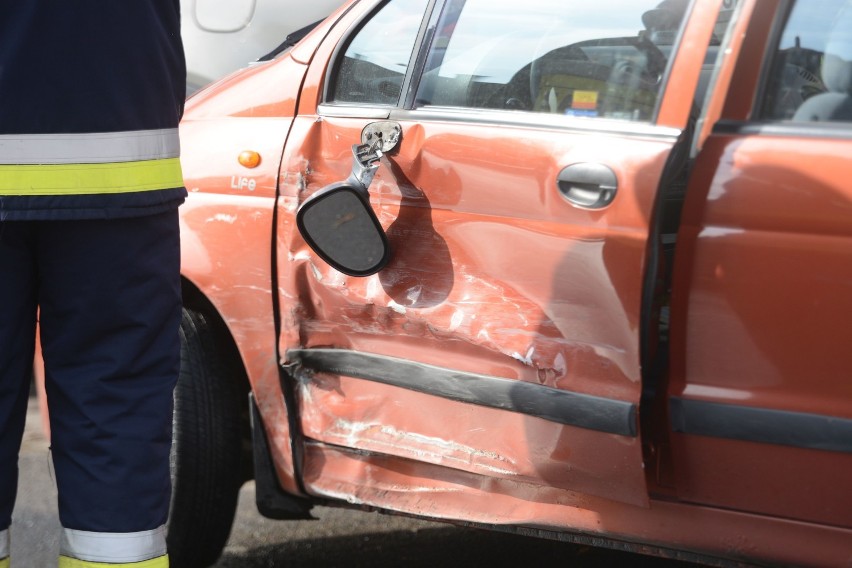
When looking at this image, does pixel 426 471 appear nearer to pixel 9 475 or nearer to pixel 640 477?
pixel 640 477

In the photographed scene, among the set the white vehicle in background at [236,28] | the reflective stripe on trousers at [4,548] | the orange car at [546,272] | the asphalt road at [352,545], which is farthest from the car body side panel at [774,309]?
the white vehicle in background at [236,28]

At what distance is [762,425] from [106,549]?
117 centimetres

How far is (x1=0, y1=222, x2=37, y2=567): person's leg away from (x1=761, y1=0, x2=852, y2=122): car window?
1333mm

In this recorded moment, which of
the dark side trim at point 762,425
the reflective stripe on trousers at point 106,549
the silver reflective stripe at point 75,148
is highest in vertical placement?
the silver reflective stripe at point 75,148

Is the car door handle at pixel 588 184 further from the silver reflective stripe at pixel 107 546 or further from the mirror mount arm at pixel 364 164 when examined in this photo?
the silver reflective stripe at pixel 107 546

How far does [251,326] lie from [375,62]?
649mm

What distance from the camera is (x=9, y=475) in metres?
1.79

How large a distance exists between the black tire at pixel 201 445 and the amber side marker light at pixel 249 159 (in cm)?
38

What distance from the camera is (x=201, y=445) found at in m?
2.44

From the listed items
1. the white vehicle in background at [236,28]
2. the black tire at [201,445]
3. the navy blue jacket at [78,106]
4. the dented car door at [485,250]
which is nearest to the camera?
the navy blue jacket at [78,106]

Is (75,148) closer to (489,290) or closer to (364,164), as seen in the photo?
(364,164)

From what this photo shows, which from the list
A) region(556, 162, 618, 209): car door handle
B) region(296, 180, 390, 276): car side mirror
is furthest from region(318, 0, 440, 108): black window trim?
region(556, 162, 618, 209): car door handle

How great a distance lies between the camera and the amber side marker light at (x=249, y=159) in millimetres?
2350

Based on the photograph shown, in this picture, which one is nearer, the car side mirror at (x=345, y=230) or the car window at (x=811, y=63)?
the car window at (x=811, y=63)
